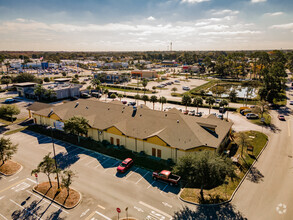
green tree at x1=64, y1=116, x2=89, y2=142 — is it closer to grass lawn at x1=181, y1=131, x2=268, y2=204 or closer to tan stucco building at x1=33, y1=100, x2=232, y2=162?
tan stucco building at x1=33, y1=100, x2=232, y2=162

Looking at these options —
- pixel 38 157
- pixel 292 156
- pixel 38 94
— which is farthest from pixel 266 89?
pixel 38 94

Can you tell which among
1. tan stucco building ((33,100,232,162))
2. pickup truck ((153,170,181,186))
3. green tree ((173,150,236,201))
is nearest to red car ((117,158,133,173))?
tan stucco building ((33,100,232,162))

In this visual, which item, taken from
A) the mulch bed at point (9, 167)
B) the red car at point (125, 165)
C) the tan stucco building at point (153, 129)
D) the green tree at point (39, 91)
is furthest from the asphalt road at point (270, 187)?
the green tree at point (39, 91)

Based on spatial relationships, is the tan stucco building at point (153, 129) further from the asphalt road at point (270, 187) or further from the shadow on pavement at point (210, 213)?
the shadow on pavement at point (210, 213)

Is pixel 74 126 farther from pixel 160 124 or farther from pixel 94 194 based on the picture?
pixel 160 124

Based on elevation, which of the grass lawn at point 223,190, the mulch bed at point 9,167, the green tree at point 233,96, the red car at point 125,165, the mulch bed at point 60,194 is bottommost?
the grass lawn at point 223,190

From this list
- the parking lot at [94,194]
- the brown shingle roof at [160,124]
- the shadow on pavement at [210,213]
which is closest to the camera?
the shadow on pavement at [210,213]
